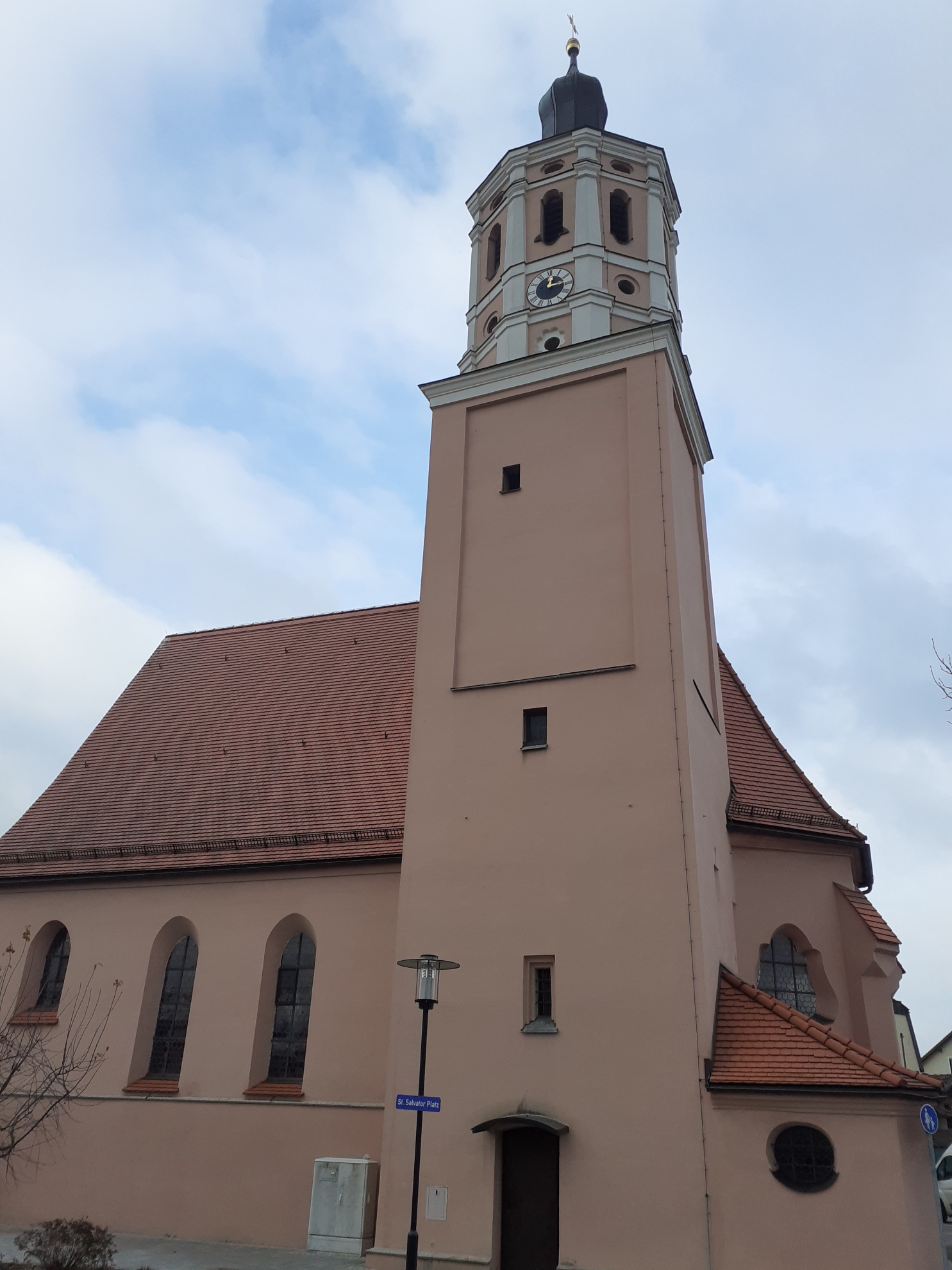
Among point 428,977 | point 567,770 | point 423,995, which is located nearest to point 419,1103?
point 423,995

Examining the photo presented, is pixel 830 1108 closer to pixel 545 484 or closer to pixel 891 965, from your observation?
pixel 891 965

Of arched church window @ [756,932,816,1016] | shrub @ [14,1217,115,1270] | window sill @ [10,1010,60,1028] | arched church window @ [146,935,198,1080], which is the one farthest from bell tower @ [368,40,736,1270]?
window sill @ [10,1010,60,1028]

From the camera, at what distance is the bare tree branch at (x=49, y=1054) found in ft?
51.2

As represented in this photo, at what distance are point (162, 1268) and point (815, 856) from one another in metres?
10.5

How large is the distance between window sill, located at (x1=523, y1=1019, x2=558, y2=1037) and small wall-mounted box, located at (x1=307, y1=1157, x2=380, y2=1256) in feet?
9.83

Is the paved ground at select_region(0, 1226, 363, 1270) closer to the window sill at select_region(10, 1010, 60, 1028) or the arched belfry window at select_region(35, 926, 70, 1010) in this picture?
the window sill at select_region(10, 1010, 60, 1028)

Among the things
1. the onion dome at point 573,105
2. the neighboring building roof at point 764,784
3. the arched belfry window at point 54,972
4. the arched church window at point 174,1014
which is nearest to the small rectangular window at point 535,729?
the neighboring building roof at point 764,784

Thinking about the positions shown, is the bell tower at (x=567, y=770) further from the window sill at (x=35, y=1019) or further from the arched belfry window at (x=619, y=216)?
the window sill at (x=35, y=1019)

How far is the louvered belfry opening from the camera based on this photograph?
1805 centimetres

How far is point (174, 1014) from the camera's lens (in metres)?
16.2

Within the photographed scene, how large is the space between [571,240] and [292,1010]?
13414 millimetres

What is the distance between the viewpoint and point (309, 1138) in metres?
14.1

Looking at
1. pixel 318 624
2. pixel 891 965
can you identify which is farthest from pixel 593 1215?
pixel 318 624

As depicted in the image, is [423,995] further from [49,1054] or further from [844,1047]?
[49,1054]
